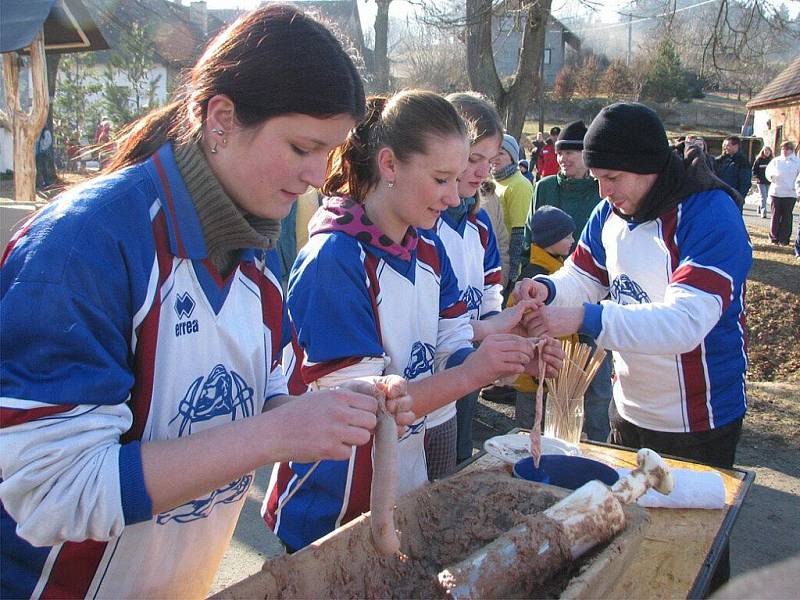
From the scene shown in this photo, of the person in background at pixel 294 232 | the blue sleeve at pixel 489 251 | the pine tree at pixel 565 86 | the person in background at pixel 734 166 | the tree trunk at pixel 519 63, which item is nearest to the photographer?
the blue sleeve at pixel 489 251

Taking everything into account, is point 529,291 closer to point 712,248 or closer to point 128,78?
point 712,248

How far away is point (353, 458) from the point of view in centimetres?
203

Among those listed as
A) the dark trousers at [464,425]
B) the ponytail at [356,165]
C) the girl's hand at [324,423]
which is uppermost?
the ponytail at [356,165]

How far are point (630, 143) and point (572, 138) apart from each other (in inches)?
115

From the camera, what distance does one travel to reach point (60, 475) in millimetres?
1133

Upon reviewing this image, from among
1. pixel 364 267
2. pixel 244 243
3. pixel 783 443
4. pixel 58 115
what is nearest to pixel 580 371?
pixel 364 267

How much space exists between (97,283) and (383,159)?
48.3 inches

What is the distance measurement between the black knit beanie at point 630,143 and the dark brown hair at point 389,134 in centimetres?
70

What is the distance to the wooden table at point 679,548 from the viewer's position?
1816 mm

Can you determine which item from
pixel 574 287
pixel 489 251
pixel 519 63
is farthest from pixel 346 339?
pixel 519 63

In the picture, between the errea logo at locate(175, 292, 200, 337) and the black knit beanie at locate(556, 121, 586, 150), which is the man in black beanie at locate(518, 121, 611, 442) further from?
the errea logo at locate(175, 292, 200, 337)

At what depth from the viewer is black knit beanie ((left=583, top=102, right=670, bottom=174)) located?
8.98 ft

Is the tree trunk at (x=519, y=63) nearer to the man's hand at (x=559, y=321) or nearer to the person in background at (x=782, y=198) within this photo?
the person in background at (x=782, y=198)

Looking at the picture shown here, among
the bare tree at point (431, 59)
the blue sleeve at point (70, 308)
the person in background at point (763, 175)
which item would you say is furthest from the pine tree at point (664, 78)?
the blue sleeve at point (70, 308)
